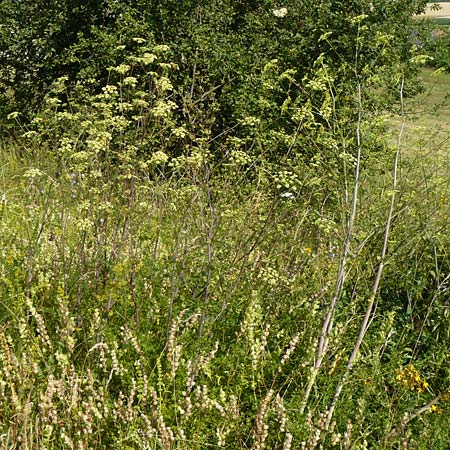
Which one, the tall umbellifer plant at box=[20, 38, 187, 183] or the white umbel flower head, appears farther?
the white umbel flower head

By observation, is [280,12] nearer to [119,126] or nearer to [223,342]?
[119,126]

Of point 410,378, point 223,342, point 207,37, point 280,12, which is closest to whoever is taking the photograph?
point 410,378

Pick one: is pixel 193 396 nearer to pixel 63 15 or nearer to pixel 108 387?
pixel 108 387

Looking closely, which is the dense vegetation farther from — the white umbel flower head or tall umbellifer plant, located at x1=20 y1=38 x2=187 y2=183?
the white umbel flower head

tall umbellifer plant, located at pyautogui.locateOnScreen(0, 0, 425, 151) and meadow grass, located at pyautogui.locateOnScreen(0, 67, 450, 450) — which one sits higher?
tall umbellifer plant, located at pyautogui.locateOnScreen(0, 0, 425, 151)

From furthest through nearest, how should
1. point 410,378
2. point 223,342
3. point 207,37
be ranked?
point 207,37, point 223,342, point 410,378

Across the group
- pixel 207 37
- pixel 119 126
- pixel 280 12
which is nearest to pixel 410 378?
pixel 119 126

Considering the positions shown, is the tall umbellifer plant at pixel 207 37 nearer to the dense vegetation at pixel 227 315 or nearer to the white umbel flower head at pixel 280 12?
the white umbel flower head at pixel 280 12

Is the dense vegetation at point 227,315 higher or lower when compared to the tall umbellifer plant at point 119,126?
lower

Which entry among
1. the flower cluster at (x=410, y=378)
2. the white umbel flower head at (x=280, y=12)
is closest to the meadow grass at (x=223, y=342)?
the flower cluster at (x=410, y=378)

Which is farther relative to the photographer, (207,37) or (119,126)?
(207,37)

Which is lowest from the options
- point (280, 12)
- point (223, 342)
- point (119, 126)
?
point (223, 342)

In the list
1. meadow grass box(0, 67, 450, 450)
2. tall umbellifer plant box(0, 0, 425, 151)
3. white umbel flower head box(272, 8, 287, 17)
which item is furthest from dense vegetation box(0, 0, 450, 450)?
white umbel flower head box(272, 8, 287, 17)

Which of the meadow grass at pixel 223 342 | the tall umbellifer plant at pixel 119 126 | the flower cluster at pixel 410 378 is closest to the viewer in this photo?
the meadow grass at pixel 223 342
